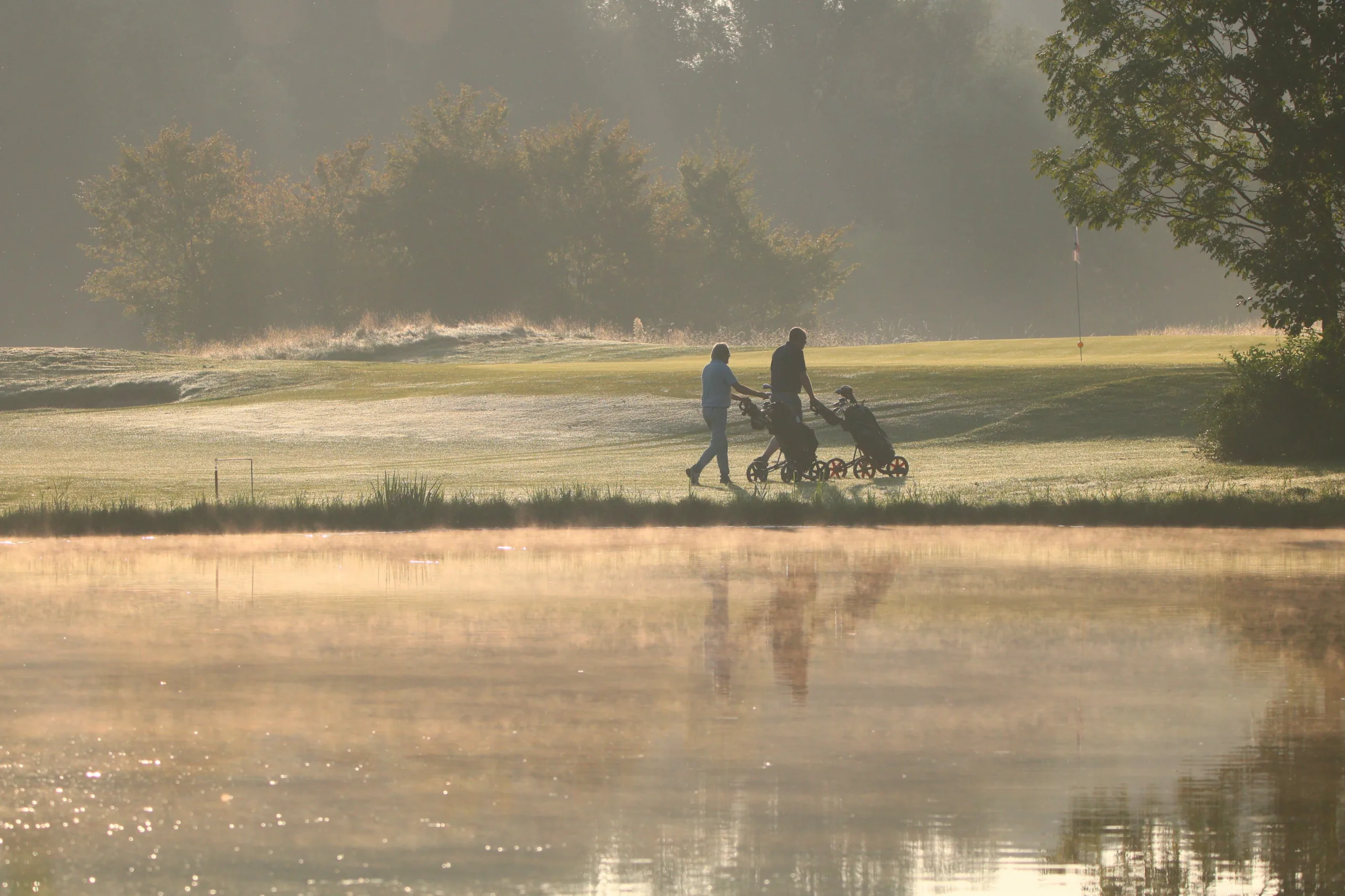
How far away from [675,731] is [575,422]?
989 inches

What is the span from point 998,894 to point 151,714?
3931 millimetres

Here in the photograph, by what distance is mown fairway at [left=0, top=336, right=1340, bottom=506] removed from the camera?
2223cm

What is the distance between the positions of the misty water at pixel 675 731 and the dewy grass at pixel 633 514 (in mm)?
3126

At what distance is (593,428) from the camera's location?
31438 millimetres

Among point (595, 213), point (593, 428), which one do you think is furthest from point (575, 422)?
point (595, 213)

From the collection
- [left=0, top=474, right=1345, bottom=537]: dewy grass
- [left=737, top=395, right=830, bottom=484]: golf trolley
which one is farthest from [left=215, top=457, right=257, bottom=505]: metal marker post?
[left=737, top=395, right=830, bottom=484]: golf trolley

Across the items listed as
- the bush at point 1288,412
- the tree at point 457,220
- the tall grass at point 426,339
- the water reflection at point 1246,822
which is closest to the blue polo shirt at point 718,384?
the bush at point 1288,412

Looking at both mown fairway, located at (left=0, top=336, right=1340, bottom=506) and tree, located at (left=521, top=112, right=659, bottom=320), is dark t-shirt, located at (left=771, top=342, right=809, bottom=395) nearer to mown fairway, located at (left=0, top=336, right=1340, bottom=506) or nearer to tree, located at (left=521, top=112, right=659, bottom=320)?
mown fairway, located at (left=0, top=336, right=1340, bottom=506)

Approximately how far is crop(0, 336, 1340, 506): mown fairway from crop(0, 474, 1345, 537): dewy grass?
2.07 meters

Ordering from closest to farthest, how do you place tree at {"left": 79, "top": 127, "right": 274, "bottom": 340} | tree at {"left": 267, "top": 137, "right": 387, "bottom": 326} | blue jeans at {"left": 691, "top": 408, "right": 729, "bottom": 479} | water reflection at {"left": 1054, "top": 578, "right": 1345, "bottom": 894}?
water reflection at {"left": 1054, "top": 578, "right": 1345, "bottom": 894} → blue jeans at {"left": 691, "top": 408, "right": 729, "bottom": 479} → tree at {"left": 79, "top": 127, "right": 274, "bottom": 340} → tree at {"left": 267, "top": 137, "right": 387, "bottom": 326}

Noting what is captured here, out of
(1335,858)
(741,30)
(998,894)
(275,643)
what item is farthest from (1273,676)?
(741,30)

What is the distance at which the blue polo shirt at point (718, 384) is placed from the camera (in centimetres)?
2094

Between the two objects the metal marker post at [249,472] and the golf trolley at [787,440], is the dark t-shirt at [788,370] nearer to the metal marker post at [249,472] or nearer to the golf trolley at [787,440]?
the golf trolley at [787,440]

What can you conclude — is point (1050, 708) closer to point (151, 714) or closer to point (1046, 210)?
point (151, 714)
